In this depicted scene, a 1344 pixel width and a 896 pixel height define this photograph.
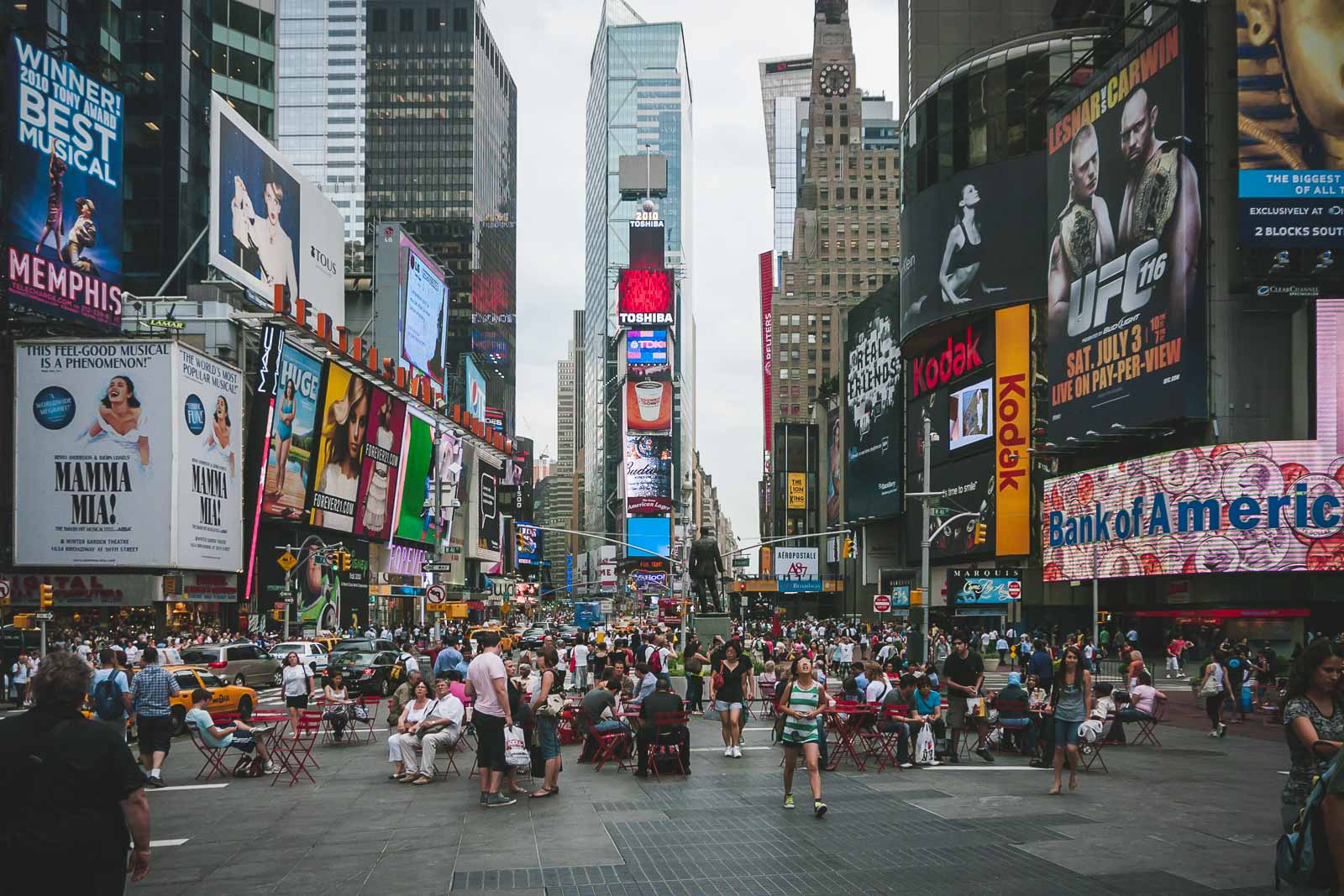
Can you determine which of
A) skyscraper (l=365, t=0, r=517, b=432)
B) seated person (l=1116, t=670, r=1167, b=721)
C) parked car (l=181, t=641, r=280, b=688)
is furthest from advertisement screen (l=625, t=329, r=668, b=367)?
seated person (l=1116, t=670, r=1167, b=721)

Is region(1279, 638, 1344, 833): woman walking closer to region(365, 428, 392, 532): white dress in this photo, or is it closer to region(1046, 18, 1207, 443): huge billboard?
region(1046, 18, 1207, 443): huge billboard

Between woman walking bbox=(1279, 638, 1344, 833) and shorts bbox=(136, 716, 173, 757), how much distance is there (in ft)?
44.4

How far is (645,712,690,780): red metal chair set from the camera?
16.5m

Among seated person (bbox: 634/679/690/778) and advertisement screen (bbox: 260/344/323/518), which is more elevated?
advertisement screen (bbox: 260/344/323/518)

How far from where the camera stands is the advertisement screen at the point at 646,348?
164 metres

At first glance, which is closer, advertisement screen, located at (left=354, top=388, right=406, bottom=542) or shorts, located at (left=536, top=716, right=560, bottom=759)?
shorts, located at (left=536, top=716, right=560, bottom=759)

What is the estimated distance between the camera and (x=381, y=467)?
79.8m

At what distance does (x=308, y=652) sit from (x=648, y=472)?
129278 mm

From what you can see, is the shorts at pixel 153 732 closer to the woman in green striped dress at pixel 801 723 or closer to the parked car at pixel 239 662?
the woman in green striped dress at pixel 801 723

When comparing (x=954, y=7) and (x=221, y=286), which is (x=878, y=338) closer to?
(x=954, y=7)

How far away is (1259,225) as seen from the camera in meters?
45.2

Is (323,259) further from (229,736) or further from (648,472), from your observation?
(648,472)

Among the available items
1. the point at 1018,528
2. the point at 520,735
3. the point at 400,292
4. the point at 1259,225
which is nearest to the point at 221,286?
the point at 400,292

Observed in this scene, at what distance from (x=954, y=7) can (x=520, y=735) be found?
80.3 metres
